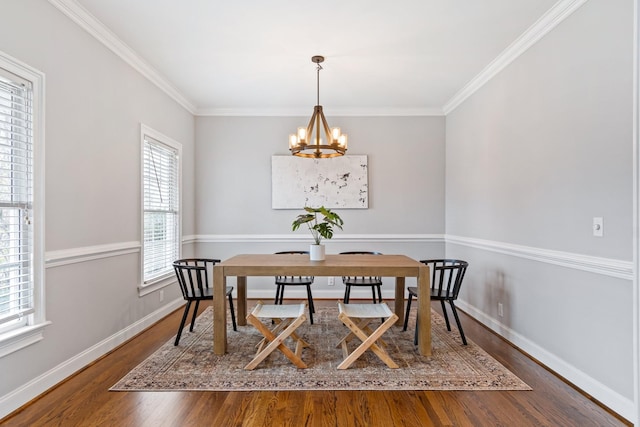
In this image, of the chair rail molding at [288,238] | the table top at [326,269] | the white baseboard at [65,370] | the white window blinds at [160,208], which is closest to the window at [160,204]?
the white window blinds at [160,208]

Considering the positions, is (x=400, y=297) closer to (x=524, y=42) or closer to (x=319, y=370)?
(x=319, y=370)

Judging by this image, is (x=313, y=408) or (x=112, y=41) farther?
(x=112, y=41)

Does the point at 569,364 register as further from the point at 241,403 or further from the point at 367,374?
the point at 241,403

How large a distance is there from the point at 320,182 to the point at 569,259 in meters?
3.08

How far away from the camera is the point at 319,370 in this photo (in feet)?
8.61

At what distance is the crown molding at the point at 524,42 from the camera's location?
98.6 inches

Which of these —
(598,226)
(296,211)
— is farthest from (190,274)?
(598,226)

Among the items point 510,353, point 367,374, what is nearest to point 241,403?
point 367,374

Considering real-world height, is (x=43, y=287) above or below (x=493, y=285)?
above

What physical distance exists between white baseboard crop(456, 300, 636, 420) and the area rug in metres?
0.33

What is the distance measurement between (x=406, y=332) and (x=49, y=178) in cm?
311

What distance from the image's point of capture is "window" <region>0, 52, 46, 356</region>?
207 cm

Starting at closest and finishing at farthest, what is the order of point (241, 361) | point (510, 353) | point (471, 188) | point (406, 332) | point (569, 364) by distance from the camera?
1. point (569, 364)
2. point (241, 361)
3. point (510, 353)
4. point (406, 332)
5. point (471, 188)

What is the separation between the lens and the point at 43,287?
230 cm
